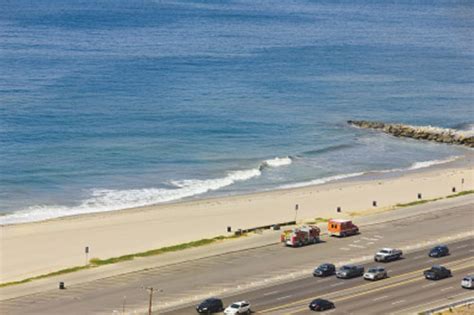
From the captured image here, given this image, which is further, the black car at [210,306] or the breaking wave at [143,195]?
the breaking wave at [143,195]

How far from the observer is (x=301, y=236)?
83188 millimetres

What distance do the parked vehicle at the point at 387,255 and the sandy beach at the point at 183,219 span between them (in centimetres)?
1610

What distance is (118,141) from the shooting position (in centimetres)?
12875

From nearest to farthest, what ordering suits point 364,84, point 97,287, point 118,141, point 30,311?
point 30,311 < point 97,287 < point 118,141 < point 364,84

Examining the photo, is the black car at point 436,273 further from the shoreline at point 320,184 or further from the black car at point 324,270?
the shoreline at point 320,184

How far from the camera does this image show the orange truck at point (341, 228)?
86.1 metres

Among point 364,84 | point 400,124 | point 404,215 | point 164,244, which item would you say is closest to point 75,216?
point 164,244

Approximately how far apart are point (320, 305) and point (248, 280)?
9.39 m

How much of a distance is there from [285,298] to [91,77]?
103949 millimetres

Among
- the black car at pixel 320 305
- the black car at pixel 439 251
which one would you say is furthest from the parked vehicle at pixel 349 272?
the black car at pixel 439 251

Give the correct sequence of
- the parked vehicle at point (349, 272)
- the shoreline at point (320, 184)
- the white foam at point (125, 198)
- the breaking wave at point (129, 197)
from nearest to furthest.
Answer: the parked vehicle at point (349, 272) < the white foam at point (125, 198) < the breaking wave at point (129, 197) < the shoreline at point (320, 184)

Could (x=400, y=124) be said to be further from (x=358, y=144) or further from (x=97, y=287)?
(x=97, y=287)

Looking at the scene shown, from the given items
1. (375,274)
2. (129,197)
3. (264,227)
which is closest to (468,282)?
(375,274)

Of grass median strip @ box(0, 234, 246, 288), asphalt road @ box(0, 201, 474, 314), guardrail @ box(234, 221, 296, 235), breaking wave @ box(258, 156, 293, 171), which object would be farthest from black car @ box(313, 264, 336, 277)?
breaking wave @ box(258, 156, 293, 171)
